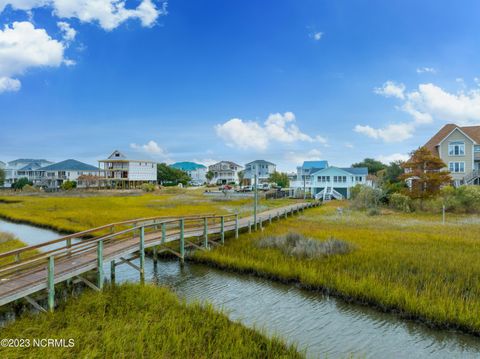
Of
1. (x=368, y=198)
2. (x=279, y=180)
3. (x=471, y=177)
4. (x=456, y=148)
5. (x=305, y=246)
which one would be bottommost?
(x=305, y=246)

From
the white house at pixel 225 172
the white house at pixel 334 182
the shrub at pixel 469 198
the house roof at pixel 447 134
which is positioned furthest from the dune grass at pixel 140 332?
the white house at pixel 225 172

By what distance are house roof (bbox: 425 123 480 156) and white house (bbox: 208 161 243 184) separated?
72689 millimetres

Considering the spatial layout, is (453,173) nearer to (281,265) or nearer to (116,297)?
(281,265)

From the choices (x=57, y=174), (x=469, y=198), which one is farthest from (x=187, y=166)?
(x=469, y=198)

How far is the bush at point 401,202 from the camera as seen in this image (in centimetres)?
3316

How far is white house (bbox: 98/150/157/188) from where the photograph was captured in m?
81.8

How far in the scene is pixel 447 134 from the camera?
42.0 meters

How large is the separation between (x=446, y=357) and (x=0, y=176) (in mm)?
101858

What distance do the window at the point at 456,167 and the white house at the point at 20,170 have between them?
105816 mm

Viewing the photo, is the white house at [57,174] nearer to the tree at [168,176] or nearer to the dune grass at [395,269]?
the tree at [168,176]

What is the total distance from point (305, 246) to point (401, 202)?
24.1 meters

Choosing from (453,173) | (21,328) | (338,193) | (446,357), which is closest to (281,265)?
(446,357)

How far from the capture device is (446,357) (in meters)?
7.25

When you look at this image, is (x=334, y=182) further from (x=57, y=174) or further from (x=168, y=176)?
(x=57, y=174)
